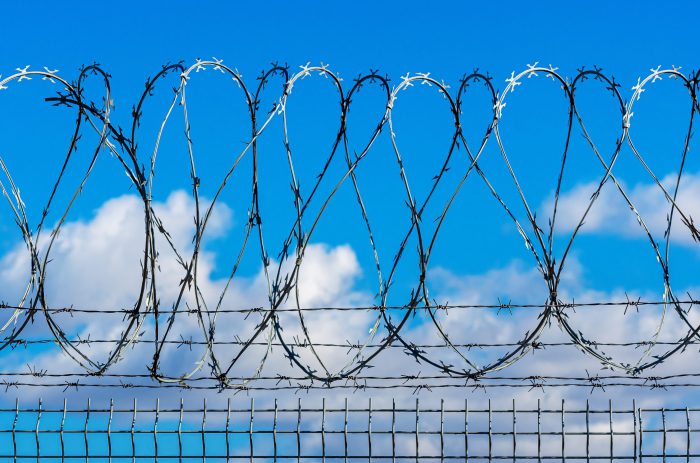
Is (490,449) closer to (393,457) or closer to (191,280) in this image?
(393,457)

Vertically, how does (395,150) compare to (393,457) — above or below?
above

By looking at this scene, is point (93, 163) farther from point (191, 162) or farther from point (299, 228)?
point (299, 228)

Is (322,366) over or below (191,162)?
below

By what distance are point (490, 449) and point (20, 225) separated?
4.42 m

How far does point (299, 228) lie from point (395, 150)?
96 centimetres

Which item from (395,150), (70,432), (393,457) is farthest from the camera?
(70,432)

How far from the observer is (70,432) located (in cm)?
931

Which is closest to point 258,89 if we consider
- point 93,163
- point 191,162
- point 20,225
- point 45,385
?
point 191,162

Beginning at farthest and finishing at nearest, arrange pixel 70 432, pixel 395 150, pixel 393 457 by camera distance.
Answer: pixel 70 432, pixel 393 457, pixel 395 150

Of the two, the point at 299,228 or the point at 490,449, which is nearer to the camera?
the point at 299,228

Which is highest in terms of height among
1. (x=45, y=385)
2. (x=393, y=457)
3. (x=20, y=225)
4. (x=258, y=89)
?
(x=258, y=89)

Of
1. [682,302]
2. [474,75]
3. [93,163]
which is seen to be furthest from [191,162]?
[682,302]

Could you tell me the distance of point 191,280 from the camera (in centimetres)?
792

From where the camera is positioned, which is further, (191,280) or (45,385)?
(45,385)
